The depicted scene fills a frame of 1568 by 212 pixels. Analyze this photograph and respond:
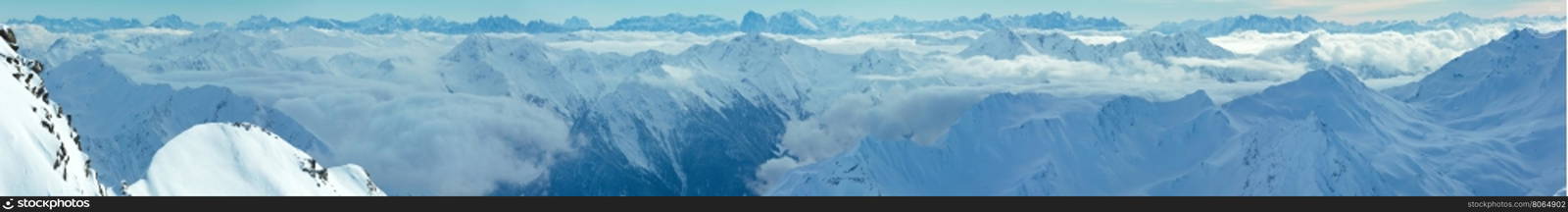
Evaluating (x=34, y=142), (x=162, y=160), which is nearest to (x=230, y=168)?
(x=162, y=160)

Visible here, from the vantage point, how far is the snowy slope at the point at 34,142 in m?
42.2

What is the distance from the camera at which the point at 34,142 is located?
147ft

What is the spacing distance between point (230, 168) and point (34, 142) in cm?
2564

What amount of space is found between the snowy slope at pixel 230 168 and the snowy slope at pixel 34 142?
29.4ft

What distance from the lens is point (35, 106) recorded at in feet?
160

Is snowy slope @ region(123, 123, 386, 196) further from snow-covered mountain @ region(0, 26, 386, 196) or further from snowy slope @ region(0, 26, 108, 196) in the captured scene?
snowy slope @ region(0, 26, 108, 196)

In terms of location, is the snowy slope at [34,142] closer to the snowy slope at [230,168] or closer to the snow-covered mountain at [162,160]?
the snow-covered mountain at [162,160]

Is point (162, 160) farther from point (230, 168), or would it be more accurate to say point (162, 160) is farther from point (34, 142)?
point (34, 142)

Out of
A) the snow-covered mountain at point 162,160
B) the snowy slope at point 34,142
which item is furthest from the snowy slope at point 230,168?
the snowy slope at point 34,142
